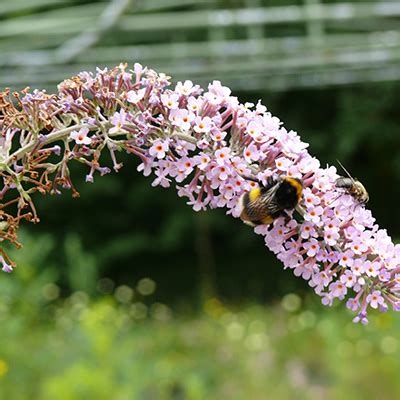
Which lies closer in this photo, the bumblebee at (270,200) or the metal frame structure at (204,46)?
the bumblebee at (270,200)

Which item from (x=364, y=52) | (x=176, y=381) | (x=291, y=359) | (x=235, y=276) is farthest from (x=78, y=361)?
(x=235, y=276)

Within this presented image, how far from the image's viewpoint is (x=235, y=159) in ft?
5.40

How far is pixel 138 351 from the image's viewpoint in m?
7.05

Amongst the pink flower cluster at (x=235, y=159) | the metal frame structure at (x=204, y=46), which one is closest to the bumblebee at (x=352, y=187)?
the pink flower cluster at (x=235, y=159)

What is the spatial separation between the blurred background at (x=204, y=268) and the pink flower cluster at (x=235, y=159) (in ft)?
10.1

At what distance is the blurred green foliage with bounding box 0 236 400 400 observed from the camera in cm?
521

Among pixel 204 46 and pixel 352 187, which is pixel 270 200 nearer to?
pixel 352 187

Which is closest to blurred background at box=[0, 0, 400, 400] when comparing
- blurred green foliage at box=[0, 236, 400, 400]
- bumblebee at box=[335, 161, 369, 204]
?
blurred green foliage at box=[0, 236, 400, 400]

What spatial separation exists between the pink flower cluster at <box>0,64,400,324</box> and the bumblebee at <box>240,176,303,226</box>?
0.06 feet

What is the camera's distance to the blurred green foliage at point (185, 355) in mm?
5207

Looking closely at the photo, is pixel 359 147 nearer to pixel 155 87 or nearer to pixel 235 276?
Result: pixel 235 276

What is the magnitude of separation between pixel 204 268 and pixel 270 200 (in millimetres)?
11421

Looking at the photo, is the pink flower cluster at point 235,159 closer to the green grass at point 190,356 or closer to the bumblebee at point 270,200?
the bumblebee at point 270,200

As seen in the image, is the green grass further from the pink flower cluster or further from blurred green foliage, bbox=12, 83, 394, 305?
blurred green foliage, bbox=12, 83, 394, 305
